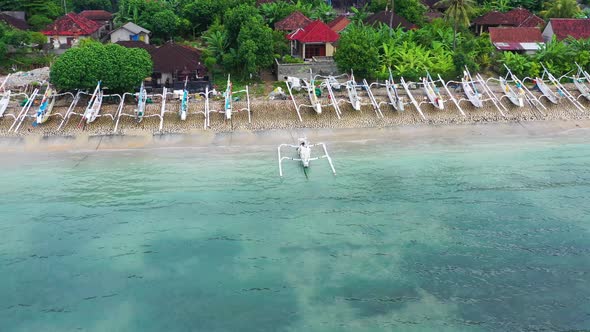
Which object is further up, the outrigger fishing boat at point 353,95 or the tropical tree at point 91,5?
the tropical tree at point 91,5

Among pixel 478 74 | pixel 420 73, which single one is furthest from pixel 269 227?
pixel 478 74

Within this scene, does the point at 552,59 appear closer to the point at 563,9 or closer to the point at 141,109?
the point at 563,9

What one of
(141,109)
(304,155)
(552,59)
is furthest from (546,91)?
(141,109)

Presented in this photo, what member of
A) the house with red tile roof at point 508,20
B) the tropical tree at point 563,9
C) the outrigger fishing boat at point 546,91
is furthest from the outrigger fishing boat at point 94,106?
the tropical tree at point 563,9

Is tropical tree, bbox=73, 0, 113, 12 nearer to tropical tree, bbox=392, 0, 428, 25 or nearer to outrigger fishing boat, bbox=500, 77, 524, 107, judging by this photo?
tropical tree, bbox=392, 0, 428, 25

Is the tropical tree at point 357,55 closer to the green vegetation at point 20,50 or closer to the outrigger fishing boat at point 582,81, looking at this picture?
the outrigger fishing boat at point 582,81
